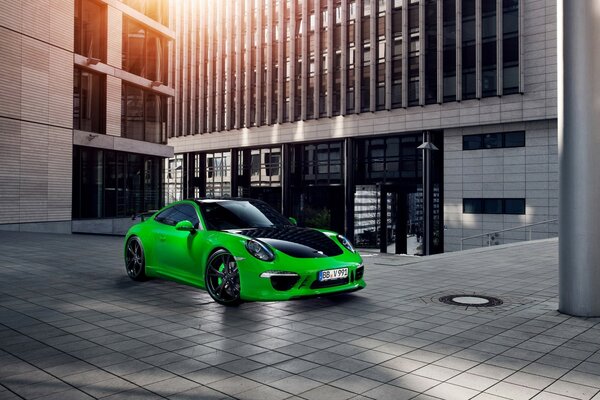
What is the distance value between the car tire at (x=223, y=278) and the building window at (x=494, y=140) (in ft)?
82.8

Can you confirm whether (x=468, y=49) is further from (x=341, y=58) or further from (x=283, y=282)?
(x=283, y=282)

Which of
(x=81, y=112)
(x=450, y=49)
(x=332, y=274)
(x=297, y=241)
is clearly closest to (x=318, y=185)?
(x=450, y=49)

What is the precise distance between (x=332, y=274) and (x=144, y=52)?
2552 cm

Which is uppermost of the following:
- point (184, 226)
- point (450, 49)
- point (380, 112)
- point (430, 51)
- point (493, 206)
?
point (430, 51)

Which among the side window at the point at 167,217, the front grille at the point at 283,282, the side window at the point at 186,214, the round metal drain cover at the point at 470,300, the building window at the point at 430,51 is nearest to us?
the front grille at the point at 283,282

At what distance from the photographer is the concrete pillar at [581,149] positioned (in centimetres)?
582

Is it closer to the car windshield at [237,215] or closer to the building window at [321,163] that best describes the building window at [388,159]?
the building window at [321,163]

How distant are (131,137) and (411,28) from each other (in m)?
18.1

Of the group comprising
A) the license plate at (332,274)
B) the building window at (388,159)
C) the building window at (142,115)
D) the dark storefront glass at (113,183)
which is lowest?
the license plate at (332,274)

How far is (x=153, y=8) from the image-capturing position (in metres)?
28.9

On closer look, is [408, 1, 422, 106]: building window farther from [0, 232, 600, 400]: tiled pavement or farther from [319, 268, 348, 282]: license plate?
[319, 268, 348, 282]: license plate

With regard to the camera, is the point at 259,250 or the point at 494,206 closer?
the point at 259,250

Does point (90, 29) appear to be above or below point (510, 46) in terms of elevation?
below

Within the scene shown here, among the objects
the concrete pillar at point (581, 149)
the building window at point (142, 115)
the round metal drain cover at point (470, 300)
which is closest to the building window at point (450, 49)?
the building window at point (142, 115)
